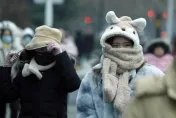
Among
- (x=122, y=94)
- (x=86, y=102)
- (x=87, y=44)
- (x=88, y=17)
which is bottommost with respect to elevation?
(x=88, y=17)

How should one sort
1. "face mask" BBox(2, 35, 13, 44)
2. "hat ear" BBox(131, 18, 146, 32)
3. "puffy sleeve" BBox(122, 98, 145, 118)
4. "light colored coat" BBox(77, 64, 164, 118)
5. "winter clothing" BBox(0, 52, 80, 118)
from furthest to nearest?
1. "face mask" BBox(2, 35, 13, 44)
2. "winter clothing" BBox(0, 52, 80, 118)
3. "hat ear" BBox(131, 18, 146, 32)
4. "light colored coat" BBox(77, 64, 164, 118)
5. "puffy sleeve" BBox(122, 98, 145, 118)

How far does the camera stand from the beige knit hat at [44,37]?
270 inches

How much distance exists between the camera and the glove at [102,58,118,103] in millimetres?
5844

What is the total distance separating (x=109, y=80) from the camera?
594 cm

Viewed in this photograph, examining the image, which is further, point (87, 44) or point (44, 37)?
point (87, 44)

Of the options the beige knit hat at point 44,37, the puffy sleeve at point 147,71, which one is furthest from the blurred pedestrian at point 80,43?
the puffy sleeve at point 147,71

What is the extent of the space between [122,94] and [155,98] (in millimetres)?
1956

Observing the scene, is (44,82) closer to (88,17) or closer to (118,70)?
(118,70)

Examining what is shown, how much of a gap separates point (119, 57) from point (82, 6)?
153ft

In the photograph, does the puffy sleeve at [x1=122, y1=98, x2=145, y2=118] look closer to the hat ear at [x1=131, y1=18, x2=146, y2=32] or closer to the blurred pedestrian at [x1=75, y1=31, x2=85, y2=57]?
the hat ear at [x1=131, y1=18, x2=146, y2=32]

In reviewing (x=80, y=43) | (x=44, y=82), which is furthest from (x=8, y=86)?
(x=80, y=43)

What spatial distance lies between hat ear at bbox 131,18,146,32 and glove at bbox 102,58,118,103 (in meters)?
0.41

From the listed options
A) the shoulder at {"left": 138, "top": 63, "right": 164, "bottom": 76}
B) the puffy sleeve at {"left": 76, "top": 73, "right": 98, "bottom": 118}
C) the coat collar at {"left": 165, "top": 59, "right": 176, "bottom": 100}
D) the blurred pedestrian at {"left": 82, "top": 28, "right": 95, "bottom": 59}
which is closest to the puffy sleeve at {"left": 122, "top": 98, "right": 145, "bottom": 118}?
the coat collar at {"left": 165, "top": 59, "right": 176, "bottom": 100}

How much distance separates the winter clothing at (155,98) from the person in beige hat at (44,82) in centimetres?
277
